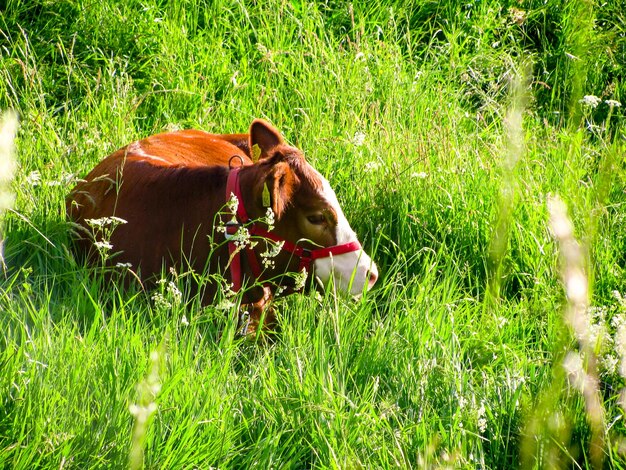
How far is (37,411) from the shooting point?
90.6 inches

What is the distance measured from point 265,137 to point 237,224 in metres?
0.84

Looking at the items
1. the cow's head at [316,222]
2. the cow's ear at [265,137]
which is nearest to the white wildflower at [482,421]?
the cow's head at [316,222]

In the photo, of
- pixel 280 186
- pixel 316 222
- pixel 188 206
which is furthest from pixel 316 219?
pixel 188 206

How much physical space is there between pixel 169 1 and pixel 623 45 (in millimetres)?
3245

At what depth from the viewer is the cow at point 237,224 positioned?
3623mm

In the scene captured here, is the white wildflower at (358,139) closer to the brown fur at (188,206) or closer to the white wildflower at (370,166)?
the white wildflower at (370,166)

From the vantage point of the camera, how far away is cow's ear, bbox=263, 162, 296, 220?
11.5ft

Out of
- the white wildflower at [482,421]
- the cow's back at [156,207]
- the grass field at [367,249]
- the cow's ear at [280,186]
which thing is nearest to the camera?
the grass field at [367,249]

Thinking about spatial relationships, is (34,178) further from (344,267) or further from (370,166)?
(370,166)

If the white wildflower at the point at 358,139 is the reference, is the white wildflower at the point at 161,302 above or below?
above

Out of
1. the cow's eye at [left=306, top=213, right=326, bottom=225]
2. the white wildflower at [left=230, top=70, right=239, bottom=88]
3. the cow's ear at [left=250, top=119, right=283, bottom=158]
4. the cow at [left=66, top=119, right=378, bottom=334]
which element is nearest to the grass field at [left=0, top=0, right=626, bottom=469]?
the white wildflower at [left=230, top=70, right=239, bottom=88]

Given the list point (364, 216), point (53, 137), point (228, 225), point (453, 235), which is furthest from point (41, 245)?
point (453, 235)

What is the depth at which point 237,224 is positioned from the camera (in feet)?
11.5

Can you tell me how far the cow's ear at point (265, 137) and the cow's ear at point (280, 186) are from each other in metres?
0.61
